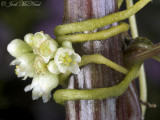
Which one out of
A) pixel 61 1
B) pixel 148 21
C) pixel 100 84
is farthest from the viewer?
pixel 148 21

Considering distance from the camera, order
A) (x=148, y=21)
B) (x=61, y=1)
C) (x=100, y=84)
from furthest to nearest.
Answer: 1. (x=148, y=21)
2. (x=61, y=1)
3. (x=100, y=84)

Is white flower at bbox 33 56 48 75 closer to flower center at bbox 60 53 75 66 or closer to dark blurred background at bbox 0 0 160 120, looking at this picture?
flower center at bbox 60 53 75 66

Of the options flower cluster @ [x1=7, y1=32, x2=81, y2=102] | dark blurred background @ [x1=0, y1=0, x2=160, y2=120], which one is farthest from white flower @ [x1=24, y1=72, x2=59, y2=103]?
dark blurred background @ [x1=0, y1=0, x2=160, y2=120]

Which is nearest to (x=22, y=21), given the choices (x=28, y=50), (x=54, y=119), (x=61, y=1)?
(x=61, y=1)

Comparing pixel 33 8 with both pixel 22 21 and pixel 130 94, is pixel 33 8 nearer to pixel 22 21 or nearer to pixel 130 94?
pixel 22 21

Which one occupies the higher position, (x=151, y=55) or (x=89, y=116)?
(x=151, y=55)

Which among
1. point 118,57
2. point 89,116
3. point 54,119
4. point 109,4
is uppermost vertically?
point 109,4

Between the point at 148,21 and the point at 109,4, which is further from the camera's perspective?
the point at 148,21

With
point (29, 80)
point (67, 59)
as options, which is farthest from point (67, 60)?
point (29, 80)
